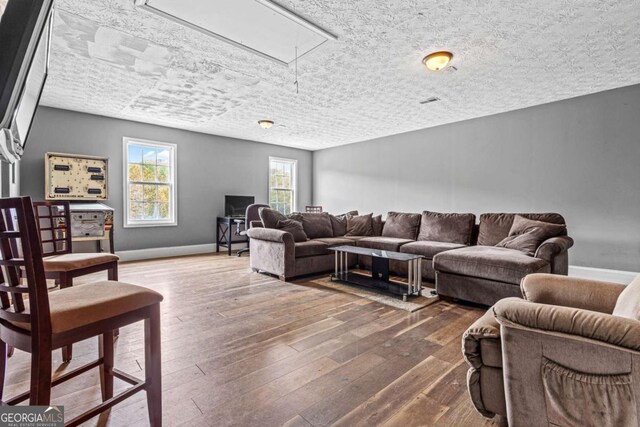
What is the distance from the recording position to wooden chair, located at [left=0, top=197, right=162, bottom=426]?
102cm

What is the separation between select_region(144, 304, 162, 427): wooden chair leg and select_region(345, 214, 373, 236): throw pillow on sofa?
433cm

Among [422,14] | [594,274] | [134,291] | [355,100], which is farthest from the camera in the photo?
[355,100]

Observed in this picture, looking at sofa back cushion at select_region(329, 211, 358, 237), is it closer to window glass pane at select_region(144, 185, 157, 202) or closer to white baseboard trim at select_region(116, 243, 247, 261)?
white baseboard trim at select_region(116, 243, 247, 261)

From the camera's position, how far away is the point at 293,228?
4453 millimetres

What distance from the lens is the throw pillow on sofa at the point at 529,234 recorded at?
129 inches

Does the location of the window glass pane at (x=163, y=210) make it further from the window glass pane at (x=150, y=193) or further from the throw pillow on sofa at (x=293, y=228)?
the throw pillow on sofa at (x=293, y=228)

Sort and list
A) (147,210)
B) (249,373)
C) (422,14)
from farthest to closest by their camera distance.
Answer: (147,210), (422,14), (249,373)

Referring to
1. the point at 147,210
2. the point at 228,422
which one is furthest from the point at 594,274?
the point at 147,210

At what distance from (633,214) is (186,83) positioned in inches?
235

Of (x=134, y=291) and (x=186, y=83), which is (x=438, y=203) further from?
(x=134, y=291)

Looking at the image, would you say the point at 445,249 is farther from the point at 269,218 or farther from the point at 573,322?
the point at 573,322

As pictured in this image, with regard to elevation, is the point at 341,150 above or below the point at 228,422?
above

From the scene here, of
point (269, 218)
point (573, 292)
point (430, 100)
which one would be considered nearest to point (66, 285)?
point (269, 218)

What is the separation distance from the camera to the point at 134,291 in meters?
1.30
